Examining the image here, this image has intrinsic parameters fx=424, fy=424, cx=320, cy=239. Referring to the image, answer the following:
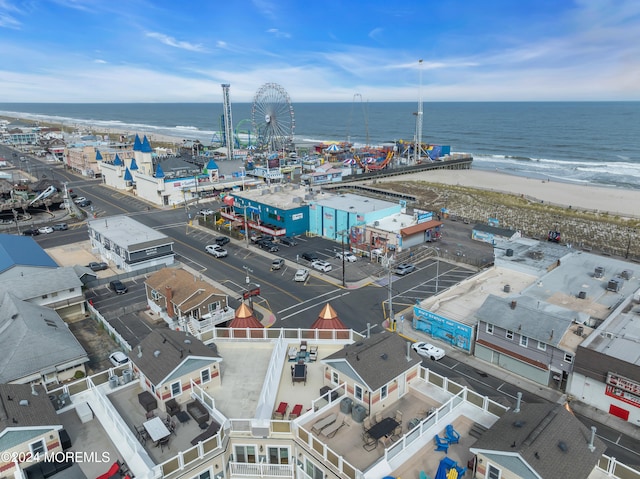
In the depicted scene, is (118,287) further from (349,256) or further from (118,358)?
(349,256)

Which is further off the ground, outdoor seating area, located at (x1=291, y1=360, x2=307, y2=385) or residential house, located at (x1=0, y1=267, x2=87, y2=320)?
outdoor seating area, located at (x1=291, y1=360, x2=307, y2=385)

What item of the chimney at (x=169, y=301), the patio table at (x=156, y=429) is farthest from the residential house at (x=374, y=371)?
the chimney at (x=169, y=301)

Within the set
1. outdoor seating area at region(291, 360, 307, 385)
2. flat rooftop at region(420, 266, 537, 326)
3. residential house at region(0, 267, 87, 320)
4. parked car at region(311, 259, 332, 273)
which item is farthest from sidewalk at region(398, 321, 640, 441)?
residential house at region(0, 267, 87, 320)

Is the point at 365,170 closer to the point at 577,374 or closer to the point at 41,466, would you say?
the point at 577,374

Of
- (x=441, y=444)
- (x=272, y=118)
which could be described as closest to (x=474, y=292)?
(x=441, y=444)

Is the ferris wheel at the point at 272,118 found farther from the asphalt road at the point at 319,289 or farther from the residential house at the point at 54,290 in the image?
the residential house at the point at 54,290

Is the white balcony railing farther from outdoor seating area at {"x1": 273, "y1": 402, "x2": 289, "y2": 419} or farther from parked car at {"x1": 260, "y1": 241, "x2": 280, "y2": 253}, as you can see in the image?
parked car at {"x1": 260, "y1": 241, "x2": 280, "y2": 253}

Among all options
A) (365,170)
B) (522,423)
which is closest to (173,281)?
(522,423)
